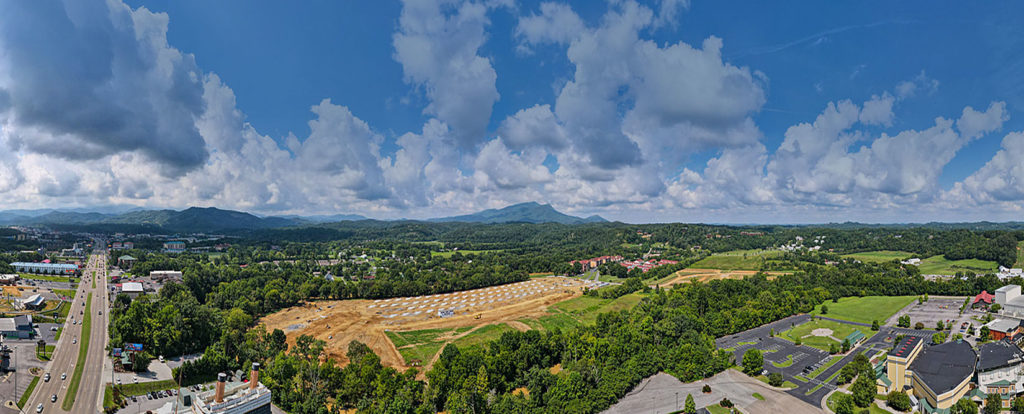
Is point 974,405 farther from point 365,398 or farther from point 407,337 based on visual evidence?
point 407,337

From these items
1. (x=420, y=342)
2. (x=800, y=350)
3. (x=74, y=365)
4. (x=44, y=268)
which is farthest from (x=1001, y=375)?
(x=44, y=268)

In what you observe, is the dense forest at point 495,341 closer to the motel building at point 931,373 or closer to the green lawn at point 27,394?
the green lawn at point 27,394

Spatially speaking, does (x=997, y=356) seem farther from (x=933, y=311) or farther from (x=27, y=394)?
(x=27, y=394)

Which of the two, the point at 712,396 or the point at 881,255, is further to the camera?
the point at 881,255

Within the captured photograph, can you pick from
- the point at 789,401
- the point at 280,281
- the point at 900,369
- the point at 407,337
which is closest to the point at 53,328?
the point at 280,281

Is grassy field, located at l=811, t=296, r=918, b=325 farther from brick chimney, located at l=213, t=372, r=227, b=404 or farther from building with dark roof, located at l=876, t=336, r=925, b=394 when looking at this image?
brick chimney, located at l=213, t=372, r=227, b=404
